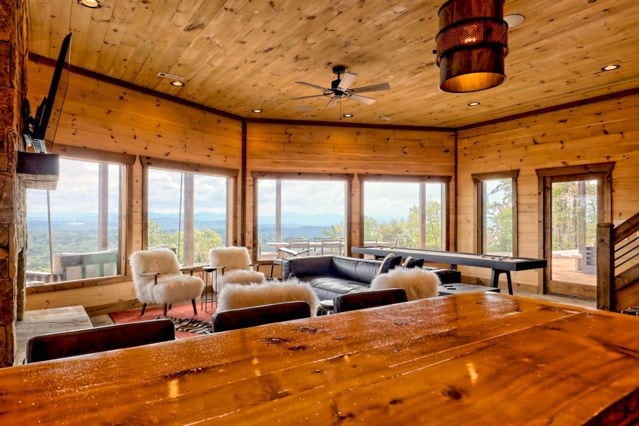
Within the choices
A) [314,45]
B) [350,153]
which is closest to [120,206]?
[314,45]

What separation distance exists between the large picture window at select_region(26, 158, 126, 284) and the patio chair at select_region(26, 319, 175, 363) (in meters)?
4.25

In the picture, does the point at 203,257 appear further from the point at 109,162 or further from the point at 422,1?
the point at 422,1

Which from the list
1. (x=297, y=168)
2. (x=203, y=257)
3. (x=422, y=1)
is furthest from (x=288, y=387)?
(x=297, y=168)

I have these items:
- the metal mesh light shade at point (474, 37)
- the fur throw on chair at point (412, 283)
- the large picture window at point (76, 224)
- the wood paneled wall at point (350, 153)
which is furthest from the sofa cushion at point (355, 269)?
A: the metal mesh light shade at point (474, 37)

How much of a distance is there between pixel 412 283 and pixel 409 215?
502 centimetres

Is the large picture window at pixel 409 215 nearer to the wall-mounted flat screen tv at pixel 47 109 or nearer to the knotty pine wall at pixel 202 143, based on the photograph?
the knotty pine wall at pixel 202 143

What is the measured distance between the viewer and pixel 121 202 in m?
5.56

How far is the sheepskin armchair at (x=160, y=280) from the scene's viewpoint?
4.62 meters

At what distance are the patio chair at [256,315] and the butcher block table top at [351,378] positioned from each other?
0.18 m

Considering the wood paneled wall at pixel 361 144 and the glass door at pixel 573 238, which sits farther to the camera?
the glass door at pixel 573 238

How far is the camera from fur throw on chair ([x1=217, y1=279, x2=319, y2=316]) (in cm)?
251

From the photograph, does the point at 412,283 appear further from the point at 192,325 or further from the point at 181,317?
the point at 181,317

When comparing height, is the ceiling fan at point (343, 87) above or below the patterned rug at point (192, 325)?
above

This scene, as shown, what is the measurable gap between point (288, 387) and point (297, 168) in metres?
6.49
